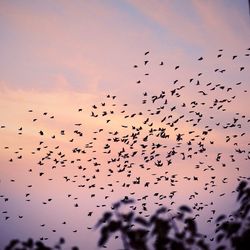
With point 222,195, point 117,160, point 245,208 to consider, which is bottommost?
point 245,208

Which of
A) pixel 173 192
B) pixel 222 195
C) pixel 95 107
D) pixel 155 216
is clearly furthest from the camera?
pixel 173 192

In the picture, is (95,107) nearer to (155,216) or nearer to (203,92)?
(203,92)

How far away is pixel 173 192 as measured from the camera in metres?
28.5

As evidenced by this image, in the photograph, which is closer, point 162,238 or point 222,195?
point 162,238

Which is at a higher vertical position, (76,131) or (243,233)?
(76,131)

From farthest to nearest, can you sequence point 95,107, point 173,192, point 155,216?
point 173,192, point 95,107, point 155,216

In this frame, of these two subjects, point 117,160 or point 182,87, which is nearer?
point 182,87

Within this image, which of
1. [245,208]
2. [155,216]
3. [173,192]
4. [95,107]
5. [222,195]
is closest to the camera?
[155,216]

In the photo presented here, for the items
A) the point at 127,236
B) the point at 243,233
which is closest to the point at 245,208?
the point at 243,233

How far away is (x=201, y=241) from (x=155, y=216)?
74 cm

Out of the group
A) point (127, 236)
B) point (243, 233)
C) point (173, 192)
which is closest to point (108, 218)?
point (127, 236)

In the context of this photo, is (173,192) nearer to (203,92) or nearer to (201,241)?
(203,92)

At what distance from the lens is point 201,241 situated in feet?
13.6

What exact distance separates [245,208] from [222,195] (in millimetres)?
22564
